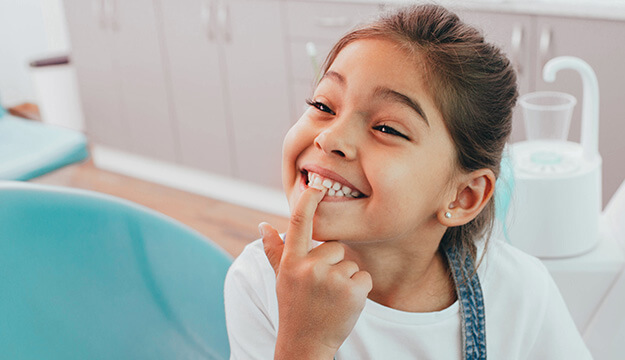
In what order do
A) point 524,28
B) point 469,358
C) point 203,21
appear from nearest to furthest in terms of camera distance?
point 469,358
point 524,28
point 203,21

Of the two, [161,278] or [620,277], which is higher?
[161,278]

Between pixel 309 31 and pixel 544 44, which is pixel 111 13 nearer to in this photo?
pixel 309 31

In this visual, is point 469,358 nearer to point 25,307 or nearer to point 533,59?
point 25,307

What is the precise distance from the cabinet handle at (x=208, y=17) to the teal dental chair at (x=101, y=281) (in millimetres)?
2006

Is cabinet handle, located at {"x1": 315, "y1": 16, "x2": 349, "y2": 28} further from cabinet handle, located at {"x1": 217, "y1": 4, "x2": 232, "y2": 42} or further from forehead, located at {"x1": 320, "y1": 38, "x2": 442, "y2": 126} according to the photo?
forehead, located at {"x1": 320, "y1": 38, "x2": 442, "y2": 126}

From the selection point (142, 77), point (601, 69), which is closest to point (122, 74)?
point (142, 77)

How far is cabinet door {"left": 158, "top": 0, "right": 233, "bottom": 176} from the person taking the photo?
3105 mm

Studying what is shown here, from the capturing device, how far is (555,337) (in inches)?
38.6

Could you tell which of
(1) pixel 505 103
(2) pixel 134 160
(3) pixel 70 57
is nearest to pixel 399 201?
(1) pixel 505 103

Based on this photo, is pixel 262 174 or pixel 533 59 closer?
pixel 533 59

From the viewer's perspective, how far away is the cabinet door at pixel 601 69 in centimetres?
210

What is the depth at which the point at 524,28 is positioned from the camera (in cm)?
222

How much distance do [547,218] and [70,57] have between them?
3.16 m

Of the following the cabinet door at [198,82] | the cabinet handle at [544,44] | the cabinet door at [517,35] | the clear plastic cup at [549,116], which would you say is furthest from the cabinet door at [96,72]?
the clear plastic cup at [549,116]
